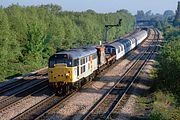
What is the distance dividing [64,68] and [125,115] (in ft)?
21.0

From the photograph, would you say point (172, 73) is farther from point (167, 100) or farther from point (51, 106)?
point (51, 106)

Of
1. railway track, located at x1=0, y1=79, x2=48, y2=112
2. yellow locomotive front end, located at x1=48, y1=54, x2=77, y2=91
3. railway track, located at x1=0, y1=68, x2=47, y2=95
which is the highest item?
yellow locomotive front end, located at x1=48, y1=54, x2=77, y2=91

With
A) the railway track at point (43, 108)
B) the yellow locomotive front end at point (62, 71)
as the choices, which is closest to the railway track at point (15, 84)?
the railway track at point (43, 108)

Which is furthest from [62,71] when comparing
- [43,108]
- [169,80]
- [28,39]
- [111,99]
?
[28,39]

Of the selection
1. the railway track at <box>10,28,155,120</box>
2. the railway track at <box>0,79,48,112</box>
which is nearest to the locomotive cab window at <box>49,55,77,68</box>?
the railway track at <box>10,28,155,120</box>

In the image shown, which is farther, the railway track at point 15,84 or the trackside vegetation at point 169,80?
the railway track at point 15,84

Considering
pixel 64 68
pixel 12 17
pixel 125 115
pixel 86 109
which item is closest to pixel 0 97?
pixel 64 68

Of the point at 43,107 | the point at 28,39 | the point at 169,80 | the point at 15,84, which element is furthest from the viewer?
the point at 28,39

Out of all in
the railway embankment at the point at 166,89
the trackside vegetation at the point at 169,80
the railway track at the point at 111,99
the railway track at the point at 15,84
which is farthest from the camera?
the railway track at the point at 15,84

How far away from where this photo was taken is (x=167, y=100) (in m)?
26.8

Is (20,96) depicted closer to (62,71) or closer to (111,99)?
(62,71)

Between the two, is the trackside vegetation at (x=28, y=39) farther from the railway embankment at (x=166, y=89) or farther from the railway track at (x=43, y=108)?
the railway embankment at (x=166, y=89)

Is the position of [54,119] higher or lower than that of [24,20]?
lower

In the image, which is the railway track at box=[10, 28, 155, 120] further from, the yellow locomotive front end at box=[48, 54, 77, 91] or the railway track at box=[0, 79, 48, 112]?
the railway track at box=[0, 79, 48, 112]
